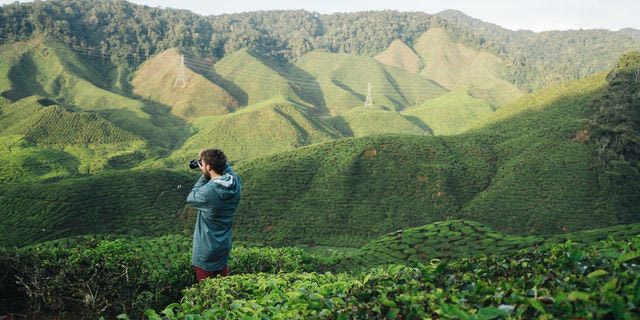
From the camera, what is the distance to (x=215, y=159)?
487 centimetres

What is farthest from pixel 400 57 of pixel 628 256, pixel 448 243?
pixel 628 256

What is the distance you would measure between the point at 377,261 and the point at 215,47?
84628mm

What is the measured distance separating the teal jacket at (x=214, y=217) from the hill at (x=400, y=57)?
10348 cm

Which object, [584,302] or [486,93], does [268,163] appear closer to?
[584,302]

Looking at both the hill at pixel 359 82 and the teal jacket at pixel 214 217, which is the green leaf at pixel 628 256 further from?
the hill at pixel 359 82

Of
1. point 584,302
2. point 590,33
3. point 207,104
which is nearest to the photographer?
point 584,302

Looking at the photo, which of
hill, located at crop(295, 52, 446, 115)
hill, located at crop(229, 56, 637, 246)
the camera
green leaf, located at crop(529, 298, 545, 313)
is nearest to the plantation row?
green leaf, located at crop(529, 298, 545, 313)

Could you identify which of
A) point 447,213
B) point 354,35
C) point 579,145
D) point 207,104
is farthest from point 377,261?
point 354,35

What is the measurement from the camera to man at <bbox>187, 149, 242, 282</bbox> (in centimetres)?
477

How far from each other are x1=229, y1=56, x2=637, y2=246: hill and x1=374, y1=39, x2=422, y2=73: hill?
80029mm

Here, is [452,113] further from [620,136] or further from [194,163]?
[194,163]

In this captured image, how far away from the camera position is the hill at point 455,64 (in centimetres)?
8961

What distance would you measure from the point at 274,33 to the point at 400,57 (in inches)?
1582

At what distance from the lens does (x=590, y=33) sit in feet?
438
